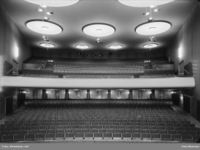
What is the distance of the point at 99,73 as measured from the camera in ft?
42.4

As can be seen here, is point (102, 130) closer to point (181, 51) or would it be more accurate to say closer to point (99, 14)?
point (99, 14)

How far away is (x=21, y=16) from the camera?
27.7 ft

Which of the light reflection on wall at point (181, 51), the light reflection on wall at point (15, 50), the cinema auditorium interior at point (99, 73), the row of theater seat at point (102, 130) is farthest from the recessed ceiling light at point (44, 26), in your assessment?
the light reflection on wall at point (181, 51)

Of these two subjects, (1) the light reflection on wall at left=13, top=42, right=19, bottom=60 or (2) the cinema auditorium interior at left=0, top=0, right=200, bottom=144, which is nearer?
(2) the cinema auditorium interior at left=0, top=0, right=200, bottom=144

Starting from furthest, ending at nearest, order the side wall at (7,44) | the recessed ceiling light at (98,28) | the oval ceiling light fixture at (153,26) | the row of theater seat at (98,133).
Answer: the recessed ceiling light at (98,28) < the oval ceiling light fixture at (153,26) < the side wall at (7,44) < the row of theater seat at (98,133)

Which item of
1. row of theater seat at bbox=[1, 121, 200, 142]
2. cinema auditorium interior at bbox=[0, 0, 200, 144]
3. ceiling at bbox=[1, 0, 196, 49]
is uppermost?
ceiling at bbox=[1, 0, 196, 49]

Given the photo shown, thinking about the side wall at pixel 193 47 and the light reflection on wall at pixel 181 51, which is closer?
the side wall at pixel 193 47

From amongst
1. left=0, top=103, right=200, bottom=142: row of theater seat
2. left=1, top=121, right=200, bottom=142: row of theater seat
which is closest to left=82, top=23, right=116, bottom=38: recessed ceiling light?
left=0, top=103, right=200, bottom=142: row of theater seat

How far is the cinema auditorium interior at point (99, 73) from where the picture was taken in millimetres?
6633

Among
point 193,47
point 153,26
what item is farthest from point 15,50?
point 193,47

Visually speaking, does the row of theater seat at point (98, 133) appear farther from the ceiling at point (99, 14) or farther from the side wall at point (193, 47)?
the ceiling at point (99, 14)

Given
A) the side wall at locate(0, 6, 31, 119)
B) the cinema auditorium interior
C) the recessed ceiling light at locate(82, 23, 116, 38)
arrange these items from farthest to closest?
the recessed ceiling light at locate(82, 23, 116, 38), the side wall at locate(0, 6, 31, 119), the cinema auditorium interior

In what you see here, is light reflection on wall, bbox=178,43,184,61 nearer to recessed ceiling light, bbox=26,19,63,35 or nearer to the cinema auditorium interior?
the cinema auditorium interior

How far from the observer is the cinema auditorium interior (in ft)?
21.8
